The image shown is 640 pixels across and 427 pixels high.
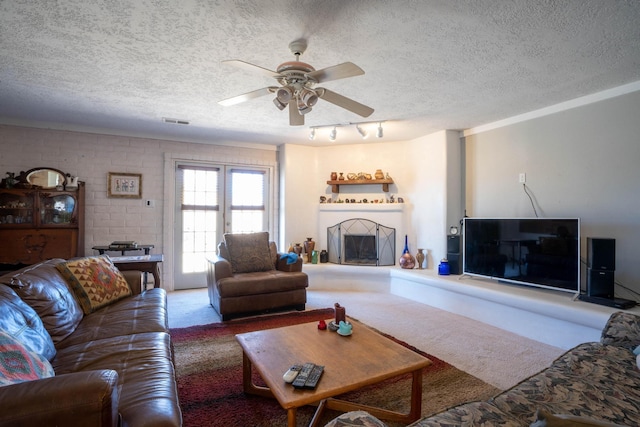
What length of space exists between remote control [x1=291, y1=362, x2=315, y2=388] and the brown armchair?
2027 millimetres

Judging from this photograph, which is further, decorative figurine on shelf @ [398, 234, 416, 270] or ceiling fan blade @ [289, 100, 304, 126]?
decorative figurine on shelf @ [398, 234, 416, 270]

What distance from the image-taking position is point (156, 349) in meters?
1.70

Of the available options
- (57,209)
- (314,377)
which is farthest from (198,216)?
(314,377)

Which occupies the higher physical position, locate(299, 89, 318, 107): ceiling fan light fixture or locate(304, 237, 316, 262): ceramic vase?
locate(299, 89, 318, 107): ceiling fan light fixture

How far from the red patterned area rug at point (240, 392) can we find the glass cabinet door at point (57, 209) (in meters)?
2.59

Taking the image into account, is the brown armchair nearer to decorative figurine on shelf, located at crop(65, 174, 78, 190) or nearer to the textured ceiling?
the textured ceiling

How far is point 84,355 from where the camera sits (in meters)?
1.62

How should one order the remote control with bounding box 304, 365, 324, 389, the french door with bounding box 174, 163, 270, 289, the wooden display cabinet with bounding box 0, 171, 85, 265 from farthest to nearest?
the french door with bounding box 174, 163, 270, 289 → the wooden display cabinet with bounding box 0, 171, 85, 265 → the remote control with bounding box 304, 365, 324, 389

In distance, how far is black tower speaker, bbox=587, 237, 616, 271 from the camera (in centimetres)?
280

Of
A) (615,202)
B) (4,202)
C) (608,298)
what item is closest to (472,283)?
(608,298)

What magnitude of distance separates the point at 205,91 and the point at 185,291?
3.10 meters

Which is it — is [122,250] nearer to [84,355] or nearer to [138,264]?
[138,264]

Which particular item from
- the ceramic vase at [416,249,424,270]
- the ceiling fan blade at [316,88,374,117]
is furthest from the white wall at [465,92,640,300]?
the ceiling fan blade at [316,88,374,117]

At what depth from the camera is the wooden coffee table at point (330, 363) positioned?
1.44 meters
